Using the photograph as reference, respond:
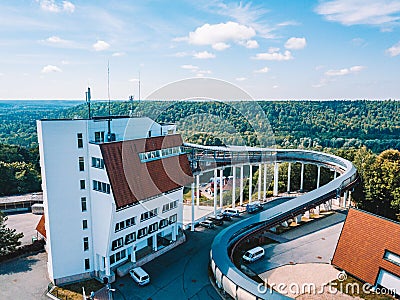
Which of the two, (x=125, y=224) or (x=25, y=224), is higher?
(x=125, y=224)

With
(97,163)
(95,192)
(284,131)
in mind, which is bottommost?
(284,131)

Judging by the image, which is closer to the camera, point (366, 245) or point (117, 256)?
point (366, 245)

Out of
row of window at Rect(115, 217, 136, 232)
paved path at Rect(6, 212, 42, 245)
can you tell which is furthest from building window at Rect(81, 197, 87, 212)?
paved path at Rect(6, 212, 42, 245)

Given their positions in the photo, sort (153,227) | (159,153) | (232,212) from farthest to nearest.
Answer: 1. (232,212)
2. (153,227)
3. (159,153)

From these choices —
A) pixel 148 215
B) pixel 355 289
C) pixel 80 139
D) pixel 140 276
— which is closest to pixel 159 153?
pixel 148 215

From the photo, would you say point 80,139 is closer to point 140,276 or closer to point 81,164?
point 81,164

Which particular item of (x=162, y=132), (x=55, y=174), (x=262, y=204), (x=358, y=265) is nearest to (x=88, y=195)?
(x=55, y=174)

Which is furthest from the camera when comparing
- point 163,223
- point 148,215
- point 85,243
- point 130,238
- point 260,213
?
point 260,213
